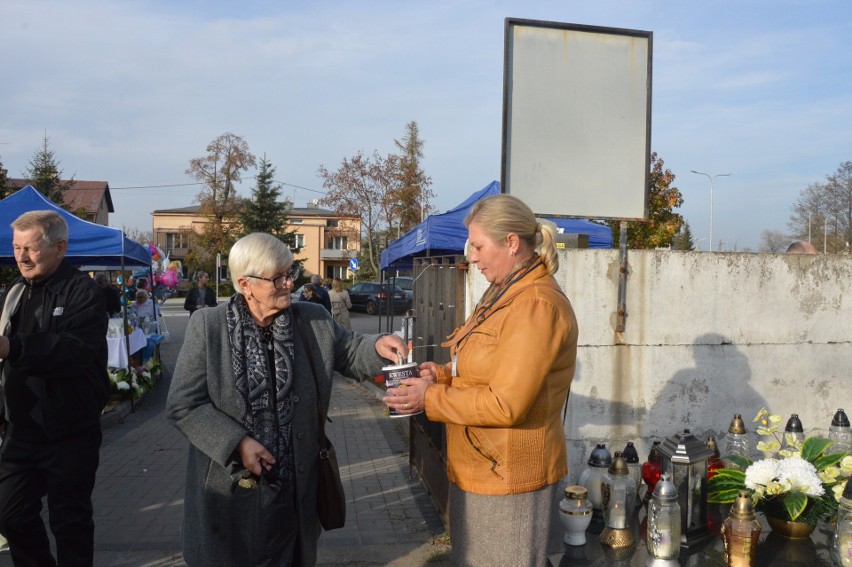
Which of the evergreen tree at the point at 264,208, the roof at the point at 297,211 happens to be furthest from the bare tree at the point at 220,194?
the roof at the point at 297,211

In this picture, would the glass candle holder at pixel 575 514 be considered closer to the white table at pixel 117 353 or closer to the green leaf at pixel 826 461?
the green leaf at pixel 826 461

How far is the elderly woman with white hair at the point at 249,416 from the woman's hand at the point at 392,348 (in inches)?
11.9

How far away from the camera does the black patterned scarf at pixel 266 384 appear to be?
2.63m

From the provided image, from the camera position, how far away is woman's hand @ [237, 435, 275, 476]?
2.52m

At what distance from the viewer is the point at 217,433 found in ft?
8.27

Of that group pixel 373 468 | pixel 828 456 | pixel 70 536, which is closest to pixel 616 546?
pixel 828 456

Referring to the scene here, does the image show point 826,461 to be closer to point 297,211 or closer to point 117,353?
point 117,353

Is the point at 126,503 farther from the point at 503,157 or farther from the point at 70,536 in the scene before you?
the point at 503,157

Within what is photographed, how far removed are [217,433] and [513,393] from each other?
1.04 meters

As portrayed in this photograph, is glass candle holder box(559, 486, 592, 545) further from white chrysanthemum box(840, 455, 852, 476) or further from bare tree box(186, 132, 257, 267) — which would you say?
bare tree box(186, 132, 257, 267)

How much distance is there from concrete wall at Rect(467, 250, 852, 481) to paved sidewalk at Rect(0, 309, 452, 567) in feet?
4.75

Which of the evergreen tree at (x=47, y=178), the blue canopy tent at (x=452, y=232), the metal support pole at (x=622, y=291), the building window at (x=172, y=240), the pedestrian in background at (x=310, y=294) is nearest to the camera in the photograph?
the metal support pole at (x=622, y=291)

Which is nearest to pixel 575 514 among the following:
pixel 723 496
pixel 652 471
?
pixel 652 471

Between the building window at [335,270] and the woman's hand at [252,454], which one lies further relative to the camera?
the building window at [335,270]
